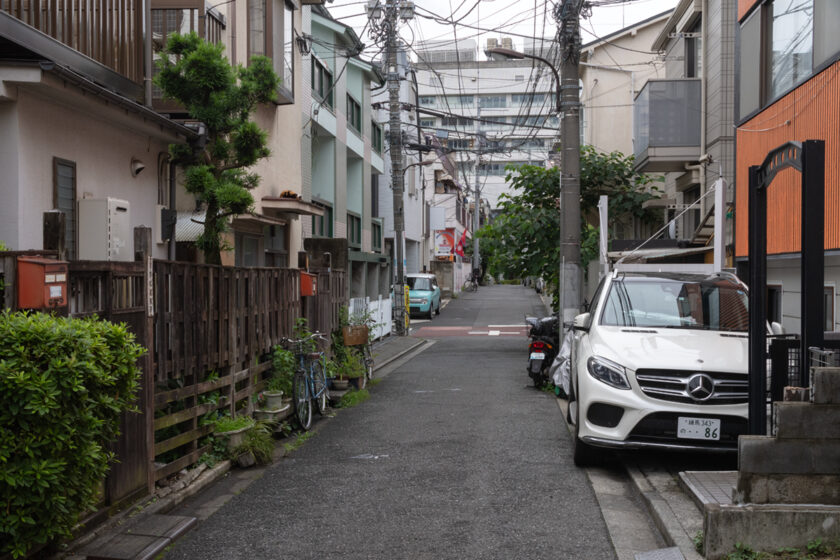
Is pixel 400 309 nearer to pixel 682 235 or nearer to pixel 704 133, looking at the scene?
pixel 682 235

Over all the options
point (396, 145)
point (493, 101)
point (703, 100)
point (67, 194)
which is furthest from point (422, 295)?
point (493, 101)

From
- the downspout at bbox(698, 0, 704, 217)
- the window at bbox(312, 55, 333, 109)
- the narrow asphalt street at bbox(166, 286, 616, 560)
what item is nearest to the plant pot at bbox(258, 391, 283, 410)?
the narrow asphalt street at bbox(166, 286, 616, 560)

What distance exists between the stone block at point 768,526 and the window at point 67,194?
6742 mm

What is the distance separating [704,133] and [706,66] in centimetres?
150

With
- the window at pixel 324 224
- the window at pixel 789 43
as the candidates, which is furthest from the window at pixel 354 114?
the window at pixel 789 43

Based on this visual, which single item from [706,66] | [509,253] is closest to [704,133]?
[706,66]

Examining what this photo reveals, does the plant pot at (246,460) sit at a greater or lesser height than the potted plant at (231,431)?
lesser

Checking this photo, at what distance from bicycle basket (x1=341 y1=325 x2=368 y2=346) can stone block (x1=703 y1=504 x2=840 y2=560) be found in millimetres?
8752

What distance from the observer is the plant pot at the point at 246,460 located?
745 cm

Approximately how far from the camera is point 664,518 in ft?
18.2

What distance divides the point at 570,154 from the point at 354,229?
13.5m

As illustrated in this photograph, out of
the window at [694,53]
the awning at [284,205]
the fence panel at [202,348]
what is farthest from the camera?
the window at [694,53]

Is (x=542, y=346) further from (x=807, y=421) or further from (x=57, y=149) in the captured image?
(x=807, y=421)

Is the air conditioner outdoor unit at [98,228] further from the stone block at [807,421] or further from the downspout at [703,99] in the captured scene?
the downspout at [703,99]
